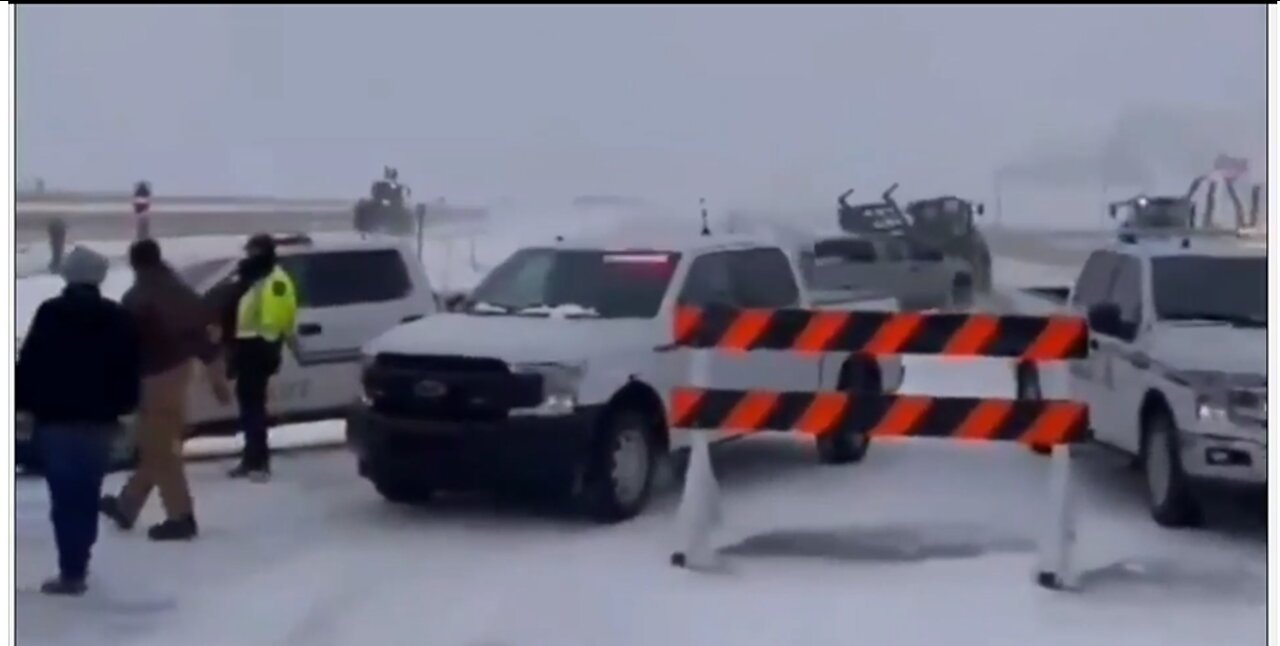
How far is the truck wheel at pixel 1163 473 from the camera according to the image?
4.79 m

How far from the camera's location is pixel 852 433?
4.83 meters

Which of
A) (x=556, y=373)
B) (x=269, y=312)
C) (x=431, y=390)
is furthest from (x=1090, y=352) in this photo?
(x=269, y=312)

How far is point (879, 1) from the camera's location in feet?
15.7

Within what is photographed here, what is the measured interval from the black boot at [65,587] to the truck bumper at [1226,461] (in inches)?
129

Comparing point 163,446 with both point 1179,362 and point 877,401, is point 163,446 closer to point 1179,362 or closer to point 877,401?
point 877,401

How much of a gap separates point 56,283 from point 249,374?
63 centimetres

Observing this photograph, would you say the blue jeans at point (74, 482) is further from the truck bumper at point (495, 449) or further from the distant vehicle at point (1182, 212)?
the distant vehicle at point (1182, 212)

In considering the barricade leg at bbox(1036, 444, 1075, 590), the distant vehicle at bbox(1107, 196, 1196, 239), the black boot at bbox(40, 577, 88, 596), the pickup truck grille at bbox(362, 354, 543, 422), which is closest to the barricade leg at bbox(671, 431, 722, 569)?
the pickup truck grille at bbox(362, 354, 543, 422)

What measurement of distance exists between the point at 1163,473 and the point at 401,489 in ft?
7.25

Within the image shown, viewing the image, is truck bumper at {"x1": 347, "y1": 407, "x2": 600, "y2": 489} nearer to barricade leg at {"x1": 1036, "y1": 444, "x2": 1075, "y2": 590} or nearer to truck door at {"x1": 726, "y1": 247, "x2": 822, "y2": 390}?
truck door at {"x1": 726, "y1": 247, "x2": 822, "y2": 390}

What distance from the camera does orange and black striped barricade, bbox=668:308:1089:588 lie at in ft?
15.3

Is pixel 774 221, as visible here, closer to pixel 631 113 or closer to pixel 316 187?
pixel 631 113

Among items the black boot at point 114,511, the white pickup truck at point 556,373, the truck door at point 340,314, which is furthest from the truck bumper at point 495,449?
the black boot at point 114,511

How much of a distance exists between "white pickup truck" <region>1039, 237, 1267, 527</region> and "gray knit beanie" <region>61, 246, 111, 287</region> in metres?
2.82
